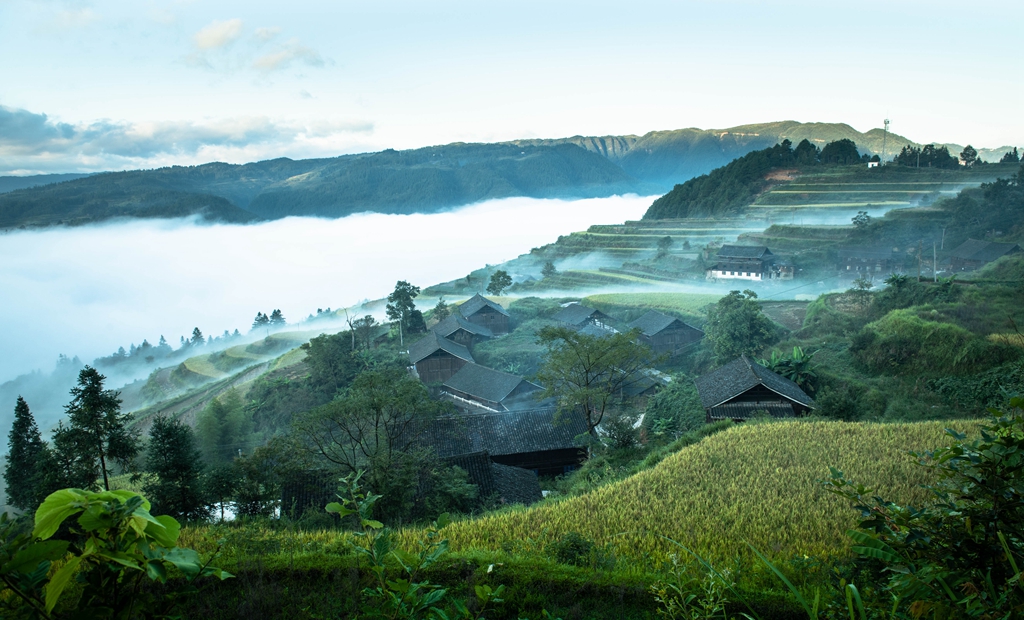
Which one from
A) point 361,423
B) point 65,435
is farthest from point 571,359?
point 65,435

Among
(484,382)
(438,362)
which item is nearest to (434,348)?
(438,362)

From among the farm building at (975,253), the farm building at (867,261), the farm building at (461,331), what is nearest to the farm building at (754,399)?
the farm building at (461,331)

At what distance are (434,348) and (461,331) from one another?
3797 millimetres

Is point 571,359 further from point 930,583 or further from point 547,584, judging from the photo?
point 930,583

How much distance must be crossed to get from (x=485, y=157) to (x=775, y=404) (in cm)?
11378

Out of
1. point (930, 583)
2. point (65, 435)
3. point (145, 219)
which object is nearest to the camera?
point (930, 583)

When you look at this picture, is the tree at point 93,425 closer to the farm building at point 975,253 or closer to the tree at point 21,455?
the tree at point 21,455

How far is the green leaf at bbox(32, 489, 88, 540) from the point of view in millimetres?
1048

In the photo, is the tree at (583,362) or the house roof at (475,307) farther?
the house roof at (475,307)

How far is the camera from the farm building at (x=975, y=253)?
28984 mm

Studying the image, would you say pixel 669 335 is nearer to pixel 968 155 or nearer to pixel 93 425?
pixel 93 425

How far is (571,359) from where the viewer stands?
1675 cm

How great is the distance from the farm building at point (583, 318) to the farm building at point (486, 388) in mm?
8034

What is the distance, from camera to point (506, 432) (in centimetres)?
1750
